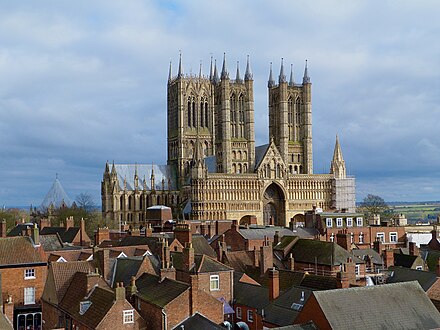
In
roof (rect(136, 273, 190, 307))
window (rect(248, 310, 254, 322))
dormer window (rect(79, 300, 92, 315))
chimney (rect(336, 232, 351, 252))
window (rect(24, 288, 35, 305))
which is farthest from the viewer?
chimney (rect(336, 232, 351, 252))

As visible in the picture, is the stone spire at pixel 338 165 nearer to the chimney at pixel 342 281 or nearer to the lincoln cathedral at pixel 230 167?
the lincoln cathedral at pixel 230 167

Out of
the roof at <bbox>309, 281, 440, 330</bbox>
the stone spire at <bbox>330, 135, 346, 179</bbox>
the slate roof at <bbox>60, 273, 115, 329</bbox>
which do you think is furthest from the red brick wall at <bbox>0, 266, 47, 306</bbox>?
the stone spire at <bbox>330, 135, 346, 179</bbox>

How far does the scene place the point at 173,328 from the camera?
3325 centimetres

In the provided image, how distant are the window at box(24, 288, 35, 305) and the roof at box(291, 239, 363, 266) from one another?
2252 cm

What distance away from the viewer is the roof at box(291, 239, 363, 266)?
4997 centimetres

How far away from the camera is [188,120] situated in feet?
478

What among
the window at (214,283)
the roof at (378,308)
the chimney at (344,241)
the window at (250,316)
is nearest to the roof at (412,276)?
the chimney at (344,241)

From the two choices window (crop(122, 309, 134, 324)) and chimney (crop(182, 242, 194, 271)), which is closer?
window (crop(122, 309, 134, 324))

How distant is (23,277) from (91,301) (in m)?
12.3

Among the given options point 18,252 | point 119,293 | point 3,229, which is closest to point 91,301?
point 119,293

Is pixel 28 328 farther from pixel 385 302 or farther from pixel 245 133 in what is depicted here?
pixel 245 133

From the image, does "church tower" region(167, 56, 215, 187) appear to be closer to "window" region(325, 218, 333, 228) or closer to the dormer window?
"window" region(325, 218, 333, 228)

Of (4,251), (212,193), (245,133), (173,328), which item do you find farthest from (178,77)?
(173,328)

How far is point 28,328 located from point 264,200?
96.4 m
